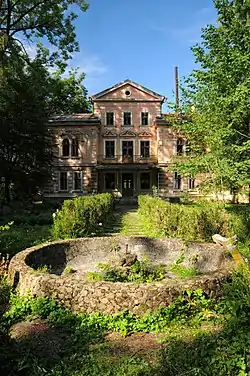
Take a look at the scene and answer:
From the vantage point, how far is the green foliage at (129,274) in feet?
23.5

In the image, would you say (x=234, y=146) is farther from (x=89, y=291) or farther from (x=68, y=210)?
(x=89, y=291)

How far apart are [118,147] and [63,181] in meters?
6.52

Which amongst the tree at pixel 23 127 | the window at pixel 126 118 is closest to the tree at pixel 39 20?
the tree at pixel 23 127

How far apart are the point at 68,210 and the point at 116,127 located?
24.9m

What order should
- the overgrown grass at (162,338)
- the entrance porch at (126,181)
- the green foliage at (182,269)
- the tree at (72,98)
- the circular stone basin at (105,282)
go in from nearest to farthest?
the overgrown grass at (162,338)
the circular stone basin at (105,282)
the green foliage at (182,269)
the entrance porch at (126,181)
the tree at (72,98)

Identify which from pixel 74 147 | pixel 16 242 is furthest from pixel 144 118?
pixel 16 242

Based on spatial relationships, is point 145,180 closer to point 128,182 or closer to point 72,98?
point 128,182

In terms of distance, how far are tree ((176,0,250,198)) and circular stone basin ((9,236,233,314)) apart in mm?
7287

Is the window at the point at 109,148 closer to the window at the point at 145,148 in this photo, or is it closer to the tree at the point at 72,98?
the window at the point at 145,148

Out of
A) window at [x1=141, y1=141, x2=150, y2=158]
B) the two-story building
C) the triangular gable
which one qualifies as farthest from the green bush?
the triangular gable

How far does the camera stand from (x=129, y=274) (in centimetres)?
732

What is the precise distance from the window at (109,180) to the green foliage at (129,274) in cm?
2838

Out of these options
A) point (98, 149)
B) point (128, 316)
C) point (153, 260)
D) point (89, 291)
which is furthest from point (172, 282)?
point (98, 149)

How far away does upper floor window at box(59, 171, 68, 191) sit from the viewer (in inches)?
1377
